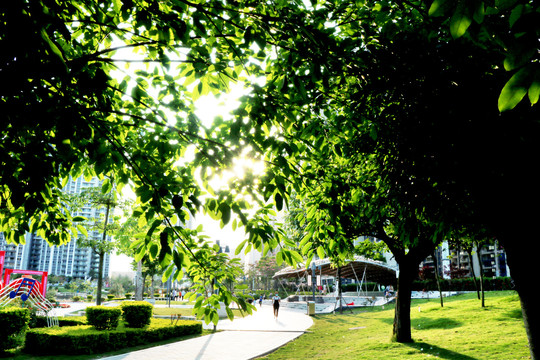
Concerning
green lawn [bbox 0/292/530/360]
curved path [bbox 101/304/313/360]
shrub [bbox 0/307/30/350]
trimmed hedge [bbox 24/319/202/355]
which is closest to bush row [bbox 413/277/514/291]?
green lawn [bbox 0/292/530/360]

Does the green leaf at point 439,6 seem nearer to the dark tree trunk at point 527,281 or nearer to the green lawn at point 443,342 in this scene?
the dark tree trunk at point 527,281

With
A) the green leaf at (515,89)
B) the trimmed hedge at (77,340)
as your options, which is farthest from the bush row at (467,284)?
the green leaf at (515,89)

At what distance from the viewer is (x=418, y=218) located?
7250mm

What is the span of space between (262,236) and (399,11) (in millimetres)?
4876

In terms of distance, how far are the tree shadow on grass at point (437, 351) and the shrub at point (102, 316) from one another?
39.5ft

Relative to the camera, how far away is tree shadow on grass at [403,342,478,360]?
9.26 m

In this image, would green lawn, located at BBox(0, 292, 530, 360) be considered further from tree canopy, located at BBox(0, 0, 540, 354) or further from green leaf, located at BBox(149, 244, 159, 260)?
green leaf, located at BBox(149, 244, 159, 260)

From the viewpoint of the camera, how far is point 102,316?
14.8 m

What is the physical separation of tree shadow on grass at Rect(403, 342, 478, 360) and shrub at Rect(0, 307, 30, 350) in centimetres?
1388

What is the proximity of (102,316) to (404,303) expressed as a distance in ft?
40.5

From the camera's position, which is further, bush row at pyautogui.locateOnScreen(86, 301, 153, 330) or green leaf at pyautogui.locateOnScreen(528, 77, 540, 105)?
bush row at pyautogui.locateOnScreen(86, 301, 153, 330)

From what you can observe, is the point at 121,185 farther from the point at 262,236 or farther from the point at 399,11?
the point at 399,11

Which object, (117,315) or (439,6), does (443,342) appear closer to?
(439,6)

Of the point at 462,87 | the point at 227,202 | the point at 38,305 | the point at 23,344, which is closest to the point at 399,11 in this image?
the point at 462,87
